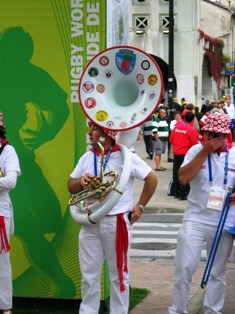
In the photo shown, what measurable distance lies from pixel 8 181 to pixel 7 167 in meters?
0.18

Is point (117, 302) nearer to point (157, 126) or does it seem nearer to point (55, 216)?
point (55, 216)

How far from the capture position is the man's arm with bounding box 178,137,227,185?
733 cm

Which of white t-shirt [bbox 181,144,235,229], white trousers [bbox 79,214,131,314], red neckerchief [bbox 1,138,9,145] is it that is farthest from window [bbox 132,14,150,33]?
white trousers [bbox 79,214,131,314]

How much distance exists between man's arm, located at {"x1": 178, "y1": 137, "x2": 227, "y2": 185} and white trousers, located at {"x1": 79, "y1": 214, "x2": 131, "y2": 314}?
2.42 feet

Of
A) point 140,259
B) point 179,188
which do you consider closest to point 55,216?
point 140,259

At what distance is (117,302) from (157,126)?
16746 mm

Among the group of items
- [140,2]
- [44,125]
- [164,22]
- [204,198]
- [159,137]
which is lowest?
[159,137]

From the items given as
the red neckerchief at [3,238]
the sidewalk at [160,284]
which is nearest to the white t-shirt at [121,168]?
the red neckerchief at [3,238]

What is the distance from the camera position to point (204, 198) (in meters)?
7.41

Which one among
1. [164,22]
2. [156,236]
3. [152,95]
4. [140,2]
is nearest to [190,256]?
[152,95]

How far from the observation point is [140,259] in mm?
11422

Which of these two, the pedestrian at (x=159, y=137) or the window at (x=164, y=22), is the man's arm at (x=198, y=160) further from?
the window at (x=164, y=22)

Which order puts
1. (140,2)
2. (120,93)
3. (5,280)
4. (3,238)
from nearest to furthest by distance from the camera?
1. (120,93)
2. (3,238)
3. (5,280)
4. (140,2)

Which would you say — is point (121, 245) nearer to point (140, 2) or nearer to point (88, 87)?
point (88, 87)
